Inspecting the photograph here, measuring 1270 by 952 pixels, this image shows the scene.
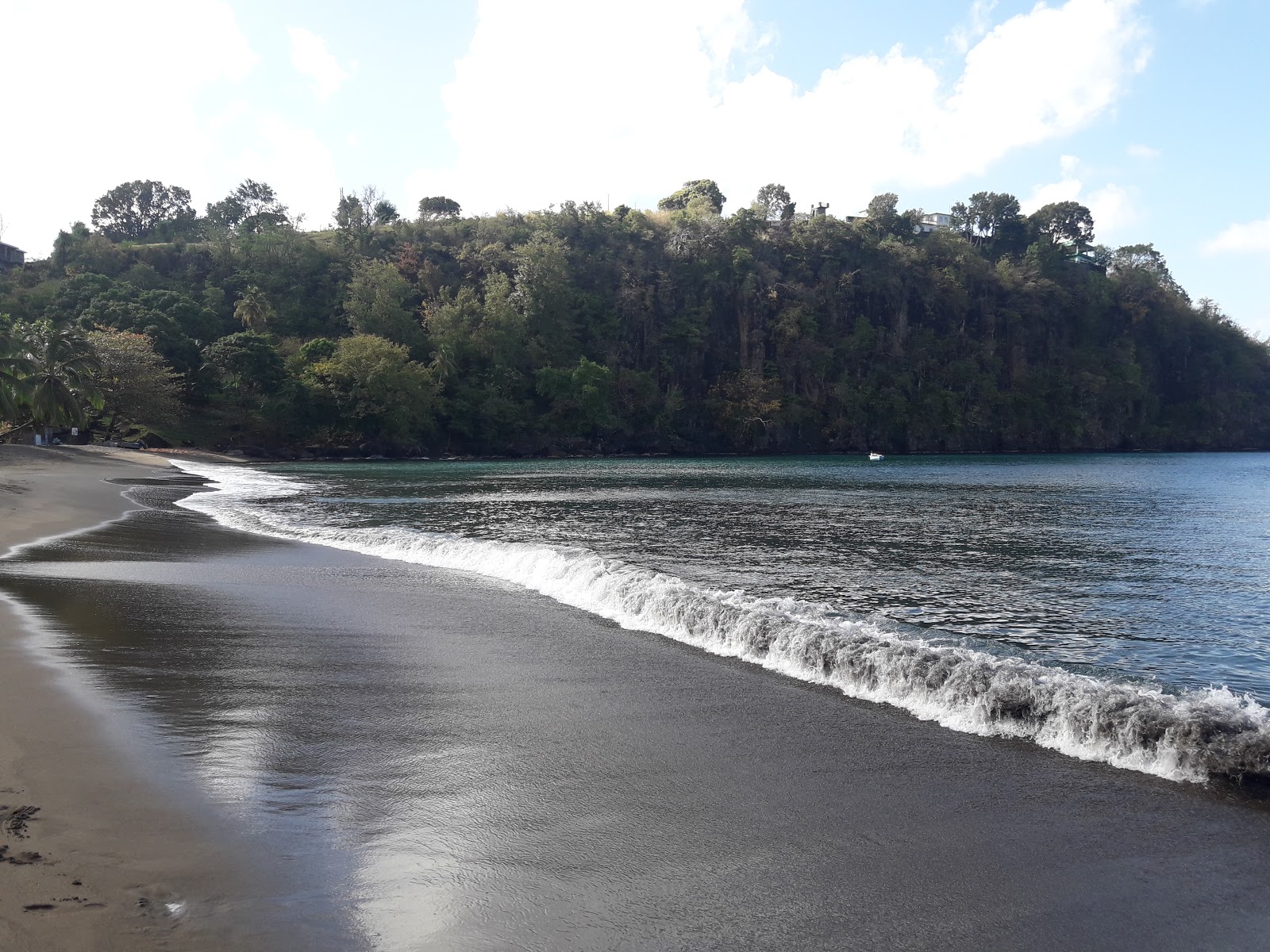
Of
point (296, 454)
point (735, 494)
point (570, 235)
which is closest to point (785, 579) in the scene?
point (735, 494)

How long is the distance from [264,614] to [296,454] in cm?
6067

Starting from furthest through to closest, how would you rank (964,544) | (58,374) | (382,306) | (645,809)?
(382,306), (58,374), (964,544), (645,809)

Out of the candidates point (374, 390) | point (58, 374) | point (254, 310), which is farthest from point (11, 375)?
point (254, 310)

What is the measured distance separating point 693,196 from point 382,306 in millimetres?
61136

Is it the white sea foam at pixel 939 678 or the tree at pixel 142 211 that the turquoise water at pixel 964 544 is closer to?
the white sea foam at pixel 939 678

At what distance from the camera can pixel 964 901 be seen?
4027mm

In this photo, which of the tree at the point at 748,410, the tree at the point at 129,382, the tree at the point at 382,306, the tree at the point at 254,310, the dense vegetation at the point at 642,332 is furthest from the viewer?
the tree at the point at 748,410

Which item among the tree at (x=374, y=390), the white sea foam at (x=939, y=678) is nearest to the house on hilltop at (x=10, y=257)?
the tree at (x=374, y=390)

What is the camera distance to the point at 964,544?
17391 millimetres

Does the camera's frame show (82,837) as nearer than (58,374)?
Yes

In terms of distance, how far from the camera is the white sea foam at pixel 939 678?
19.1 ft

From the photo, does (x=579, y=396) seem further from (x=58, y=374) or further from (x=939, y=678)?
(x=939, y=678)

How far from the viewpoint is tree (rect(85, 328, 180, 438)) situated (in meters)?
54.0

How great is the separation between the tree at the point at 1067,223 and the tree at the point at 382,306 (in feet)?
311
